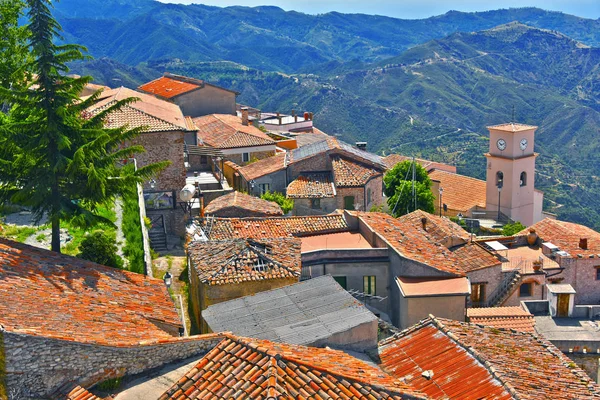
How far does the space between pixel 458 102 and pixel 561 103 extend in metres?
24.2

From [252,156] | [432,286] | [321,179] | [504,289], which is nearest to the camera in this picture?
[432,286]

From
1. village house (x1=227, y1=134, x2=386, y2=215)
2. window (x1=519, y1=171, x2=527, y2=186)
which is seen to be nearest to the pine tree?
village house (x1=227, y1=134, x2=386, y2=215)

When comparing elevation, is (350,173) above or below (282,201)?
above

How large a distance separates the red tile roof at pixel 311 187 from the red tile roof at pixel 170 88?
2271cm

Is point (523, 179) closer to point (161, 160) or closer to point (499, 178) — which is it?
point (499, 178)

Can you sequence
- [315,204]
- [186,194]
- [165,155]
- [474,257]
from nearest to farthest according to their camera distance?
[474,257]
[186,194]
[165,155]
[315,204]

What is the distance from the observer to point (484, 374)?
55.6 ft

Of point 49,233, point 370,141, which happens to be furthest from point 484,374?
point 370,141

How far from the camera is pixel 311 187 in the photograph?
43.6 meters

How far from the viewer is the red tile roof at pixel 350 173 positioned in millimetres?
43000

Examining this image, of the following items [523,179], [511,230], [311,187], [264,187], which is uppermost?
[311,187]

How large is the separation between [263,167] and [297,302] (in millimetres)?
27971

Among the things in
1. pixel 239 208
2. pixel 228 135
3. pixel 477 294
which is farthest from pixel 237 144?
pixel 477 294

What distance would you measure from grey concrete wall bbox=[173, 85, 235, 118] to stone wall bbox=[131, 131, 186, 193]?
2698cm
